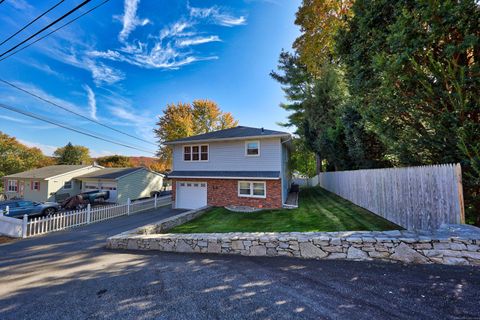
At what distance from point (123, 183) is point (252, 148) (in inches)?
667

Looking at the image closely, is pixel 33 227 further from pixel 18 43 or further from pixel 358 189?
pixel 358 189

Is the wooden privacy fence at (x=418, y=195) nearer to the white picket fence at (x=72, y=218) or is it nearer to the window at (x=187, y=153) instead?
the window at (x=187, y=153)

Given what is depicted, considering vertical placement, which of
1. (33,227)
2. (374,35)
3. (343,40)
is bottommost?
(33,227)

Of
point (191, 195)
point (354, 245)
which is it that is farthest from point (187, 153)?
point (354, 245)

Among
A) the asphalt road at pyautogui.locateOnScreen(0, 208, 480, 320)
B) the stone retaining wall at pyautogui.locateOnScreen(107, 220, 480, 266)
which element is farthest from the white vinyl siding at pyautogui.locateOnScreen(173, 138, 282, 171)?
the asphalt road at pyautogui.locateOnScreen(0, 208, 480, 320)

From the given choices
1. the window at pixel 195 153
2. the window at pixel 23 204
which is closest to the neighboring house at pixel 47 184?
the window at pixel 23 204

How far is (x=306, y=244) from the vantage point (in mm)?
4832

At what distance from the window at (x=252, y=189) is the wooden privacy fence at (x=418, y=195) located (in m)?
5.77

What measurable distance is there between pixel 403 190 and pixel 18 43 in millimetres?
12927

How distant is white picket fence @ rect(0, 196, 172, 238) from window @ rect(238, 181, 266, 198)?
8.24m

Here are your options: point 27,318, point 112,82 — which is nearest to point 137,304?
point 27,318

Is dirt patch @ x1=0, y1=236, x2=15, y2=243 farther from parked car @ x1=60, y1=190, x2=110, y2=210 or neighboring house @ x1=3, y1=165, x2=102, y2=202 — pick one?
neighboring house @ x1=3, y1=165, x2=102, y2=202

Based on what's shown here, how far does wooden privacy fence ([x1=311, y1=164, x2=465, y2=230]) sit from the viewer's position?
14.2 ft

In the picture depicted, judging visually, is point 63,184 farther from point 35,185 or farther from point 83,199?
point 83,199
